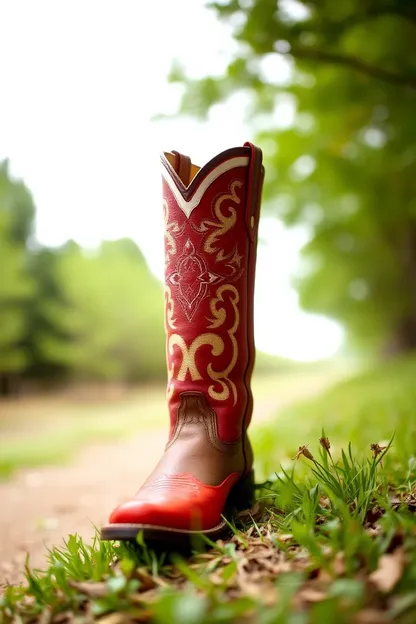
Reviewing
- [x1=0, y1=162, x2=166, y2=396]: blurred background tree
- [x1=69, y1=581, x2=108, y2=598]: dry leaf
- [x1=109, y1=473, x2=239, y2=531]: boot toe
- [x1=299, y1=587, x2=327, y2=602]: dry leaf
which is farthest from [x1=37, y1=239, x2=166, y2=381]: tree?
[x1=299, y1=587, x2=327, y2=602]: dry leaf

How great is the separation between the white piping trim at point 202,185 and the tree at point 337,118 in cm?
142

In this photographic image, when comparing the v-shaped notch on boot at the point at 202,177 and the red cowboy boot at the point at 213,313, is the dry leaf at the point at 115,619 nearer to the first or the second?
the red cowboy boot at the point at 213,313

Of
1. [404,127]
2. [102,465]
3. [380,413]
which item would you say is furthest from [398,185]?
[102,465]

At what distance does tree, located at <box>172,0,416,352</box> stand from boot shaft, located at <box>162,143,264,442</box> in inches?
57.7

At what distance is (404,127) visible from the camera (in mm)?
3432

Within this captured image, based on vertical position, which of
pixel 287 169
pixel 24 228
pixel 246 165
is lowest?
pixel 246 165

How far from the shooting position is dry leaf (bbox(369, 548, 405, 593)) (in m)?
0.80

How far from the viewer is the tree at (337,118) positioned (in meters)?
2.70

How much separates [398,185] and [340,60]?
5.85 feet

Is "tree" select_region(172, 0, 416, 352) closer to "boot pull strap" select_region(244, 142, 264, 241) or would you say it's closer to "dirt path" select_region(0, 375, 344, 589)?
"boot pull strap" select_region(244, 142, 264, 241)

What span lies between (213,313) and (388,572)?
2.53 ft

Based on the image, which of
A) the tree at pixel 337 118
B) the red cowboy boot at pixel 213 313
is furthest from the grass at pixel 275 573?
the tree at pixel 337 118

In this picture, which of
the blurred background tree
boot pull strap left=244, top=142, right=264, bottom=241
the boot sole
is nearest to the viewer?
the boot sole

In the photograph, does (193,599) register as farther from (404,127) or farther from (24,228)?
(24,228)
